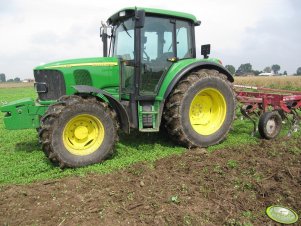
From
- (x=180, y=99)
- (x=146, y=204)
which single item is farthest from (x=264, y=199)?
(x=180, y=99)

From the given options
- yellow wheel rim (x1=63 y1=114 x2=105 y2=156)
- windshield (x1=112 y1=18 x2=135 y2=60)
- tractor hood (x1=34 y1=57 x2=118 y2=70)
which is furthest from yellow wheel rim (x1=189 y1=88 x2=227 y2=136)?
yellow wheel rim (x1=63 y1=114 x2=105 y2=156)

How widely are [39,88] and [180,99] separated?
8.55ft

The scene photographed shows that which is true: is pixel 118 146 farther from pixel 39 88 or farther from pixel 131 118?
pixel 39 88

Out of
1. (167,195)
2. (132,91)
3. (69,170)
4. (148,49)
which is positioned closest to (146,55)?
(148,49)

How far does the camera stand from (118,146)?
616 centimetres

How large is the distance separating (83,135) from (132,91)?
1.24 m

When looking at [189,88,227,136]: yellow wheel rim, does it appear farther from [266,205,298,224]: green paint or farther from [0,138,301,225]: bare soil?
[266,205,298,224]: green paint

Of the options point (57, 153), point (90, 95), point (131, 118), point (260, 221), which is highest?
point (90, 95)

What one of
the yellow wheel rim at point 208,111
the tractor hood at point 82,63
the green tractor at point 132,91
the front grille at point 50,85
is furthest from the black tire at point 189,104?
the front grille at point 50,85

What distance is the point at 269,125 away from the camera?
6.82 meters

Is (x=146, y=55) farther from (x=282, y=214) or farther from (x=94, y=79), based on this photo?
(x=282, y=214)

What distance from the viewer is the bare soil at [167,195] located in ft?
11.3

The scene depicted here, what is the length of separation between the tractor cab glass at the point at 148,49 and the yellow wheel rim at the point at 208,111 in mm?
Result: 958

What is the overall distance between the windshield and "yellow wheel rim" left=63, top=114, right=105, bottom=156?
1.45 meters
